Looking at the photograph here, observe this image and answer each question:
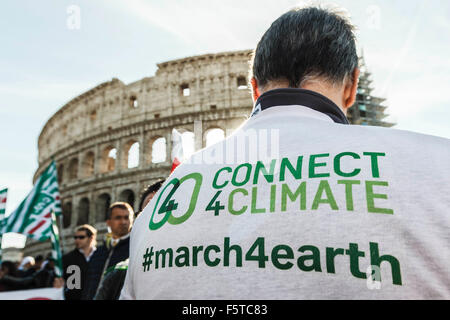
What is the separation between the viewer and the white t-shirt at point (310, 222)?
0.82 m

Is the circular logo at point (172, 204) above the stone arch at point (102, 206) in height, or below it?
below

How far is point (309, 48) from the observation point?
1194 millimetres

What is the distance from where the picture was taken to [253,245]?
0.90 meters

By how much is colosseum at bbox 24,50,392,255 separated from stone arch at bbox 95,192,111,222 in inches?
2.5

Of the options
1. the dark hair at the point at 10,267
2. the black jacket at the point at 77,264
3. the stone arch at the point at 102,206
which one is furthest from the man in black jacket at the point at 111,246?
the stone arch at the point at 102,206

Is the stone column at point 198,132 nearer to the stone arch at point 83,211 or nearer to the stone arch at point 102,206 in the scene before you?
the stone arch at point 102,206

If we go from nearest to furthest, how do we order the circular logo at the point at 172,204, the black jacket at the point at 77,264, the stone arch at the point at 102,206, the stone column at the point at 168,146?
1. the circular logo at the point at 172,204
2. the black jacket at the point at 77,264
3. the stone column at the point at 168,146
4. the stone arch at the point at 102,206

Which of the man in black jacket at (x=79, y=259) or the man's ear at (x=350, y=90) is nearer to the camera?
the man's ear at (x=350, y=90)

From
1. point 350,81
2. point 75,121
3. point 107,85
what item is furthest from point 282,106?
point 75,121

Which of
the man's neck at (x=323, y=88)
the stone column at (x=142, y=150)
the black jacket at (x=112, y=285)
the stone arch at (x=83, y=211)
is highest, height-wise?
the stone column at (x=142, y=150)

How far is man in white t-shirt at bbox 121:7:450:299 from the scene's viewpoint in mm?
827

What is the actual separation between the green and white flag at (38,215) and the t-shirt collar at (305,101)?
590 cm

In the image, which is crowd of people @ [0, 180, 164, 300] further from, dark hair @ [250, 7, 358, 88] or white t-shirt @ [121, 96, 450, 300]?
dark hair @ [250, 7, 358, 88]

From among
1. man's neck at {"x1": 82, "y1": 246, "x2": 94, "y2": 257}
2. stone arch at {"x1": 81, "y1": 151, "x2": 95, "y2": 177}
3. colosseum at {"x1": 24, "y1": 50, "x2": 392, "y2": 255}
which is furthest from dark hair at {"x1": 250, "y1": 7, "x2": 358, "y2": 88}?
stone arch at {"x1": 81, "y1": 151, "x2": 95, "y2": 177}
